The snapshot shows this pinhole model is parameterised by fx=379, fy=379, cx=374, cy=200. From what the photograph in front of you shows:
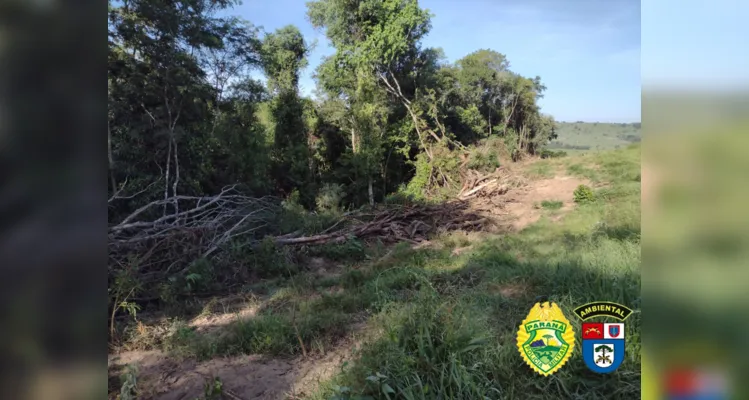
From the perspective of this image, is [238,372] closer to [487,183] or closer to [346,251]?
[346,251]

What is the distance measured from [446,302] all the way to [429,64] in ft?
5.21

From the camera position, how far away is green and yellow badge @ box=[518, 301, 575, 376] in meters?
1.80

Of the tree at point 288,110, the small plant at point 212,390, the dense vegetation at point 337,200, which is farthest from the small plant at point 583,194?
the small plant at point 212,390

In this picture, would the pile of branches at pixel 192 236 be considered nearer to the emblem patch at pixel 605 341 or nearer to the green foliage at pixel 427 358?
the green foliage at pixel 427 358

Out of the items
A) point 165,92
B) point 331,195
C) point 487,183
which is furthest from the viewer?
point 487,183

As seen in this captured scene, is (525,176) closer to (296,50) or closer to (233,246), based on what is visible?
(296,50)

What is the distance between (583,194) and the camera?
241 cm

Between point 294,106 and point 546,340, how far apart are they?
208cm

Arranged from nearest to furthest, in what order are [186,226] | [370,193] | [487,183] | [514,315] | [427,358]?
[427,358] < [514,315] < [186,226] < [370,193] < [487,183]

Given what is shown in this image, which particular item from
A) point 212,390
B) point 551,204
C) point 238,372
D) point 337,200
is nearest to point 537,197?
point 551,204

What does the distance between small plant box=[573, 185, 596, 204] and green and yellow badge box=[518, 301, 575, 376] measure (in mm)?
813

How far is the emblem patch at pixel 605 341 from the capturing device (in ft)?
5.68

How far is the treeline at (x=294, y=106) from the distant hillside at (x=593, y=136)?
0.10m
